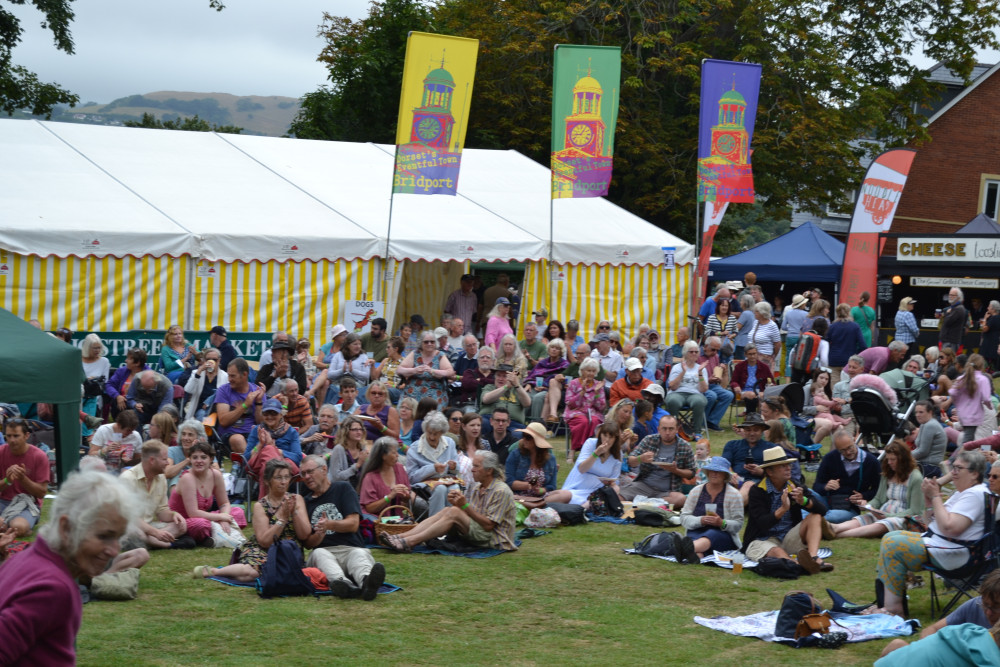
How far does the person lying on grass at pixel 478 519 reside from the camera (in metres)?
8.11

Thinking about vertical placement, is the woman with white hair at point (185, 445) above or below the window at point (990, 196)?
below

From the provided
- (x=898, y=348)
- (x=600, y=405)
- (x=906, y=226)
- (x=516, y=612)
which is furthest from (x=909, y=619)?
(x=906, y=226)

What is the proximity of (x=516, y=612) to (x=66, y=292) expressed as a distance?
9.09m

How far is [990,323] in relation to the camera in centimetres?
1869

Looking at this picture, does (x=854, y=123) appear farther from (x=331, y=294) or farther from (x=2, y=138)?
(x=2, y=138)

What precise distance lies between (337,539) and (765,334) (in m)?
9.09

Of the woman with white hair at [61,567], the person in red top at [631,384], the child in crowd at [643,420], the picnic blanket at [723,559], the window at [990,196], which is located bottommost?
the picnic blanket at [723,559]

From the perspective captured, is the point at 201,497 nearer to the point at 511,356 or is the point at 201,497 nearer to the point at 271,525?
the point at 271,525

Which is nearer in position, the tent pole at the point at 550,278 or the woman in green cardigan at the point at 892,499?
the woman in green cardigan at the point at 892,499

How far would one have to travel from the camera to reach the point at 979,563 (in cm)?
658

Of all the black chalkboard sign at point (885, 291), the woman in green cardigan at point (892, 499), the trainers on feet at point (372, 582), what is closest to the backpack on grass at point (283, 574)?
the trainers on feet at point (372, 582)

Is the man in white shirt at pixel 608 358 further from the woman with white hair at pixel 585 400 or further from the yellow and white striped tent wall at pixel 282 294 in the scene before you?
the yellow and white striped tent wall at pixel 282 294

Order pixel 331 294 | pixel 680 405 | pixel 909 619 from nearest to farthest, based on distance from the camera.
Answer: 1. pixel 909 619
2. pixel 680 405
3. pixel 331 294

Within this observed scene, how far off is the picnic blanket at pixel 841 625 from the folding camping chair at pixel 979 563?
1.24 ft
